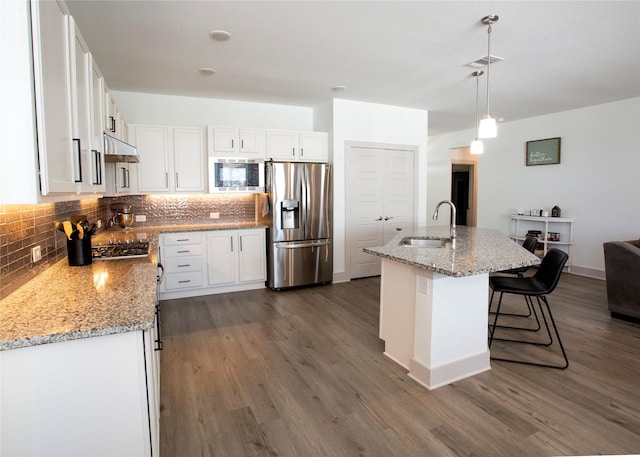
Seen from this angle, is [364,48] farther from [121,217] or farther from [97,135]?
[121,217]

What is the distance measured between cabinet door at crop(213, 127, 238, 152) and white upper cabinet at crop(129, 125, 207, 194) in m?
0.18

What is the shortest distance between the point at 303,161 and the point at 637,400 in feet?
13.5

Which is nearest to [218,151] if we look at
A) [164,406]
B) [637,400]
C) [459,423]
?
[164,406]

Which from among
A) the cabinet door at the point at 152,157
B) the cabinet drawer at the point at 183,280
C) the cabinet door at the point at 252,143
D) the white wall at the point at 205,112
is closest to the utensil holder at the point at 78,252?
the cabinet drawer at the point at 183,280

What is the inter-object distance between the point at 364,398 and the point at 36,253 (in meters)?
2.18

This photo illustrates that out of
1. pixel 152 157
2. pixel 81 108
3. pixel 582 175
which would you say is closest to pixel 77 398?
pixel 81 108

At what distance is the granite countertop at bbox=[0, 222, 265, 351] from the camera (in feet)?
4.24

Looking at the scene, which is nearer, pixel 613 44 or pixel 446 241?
pixel 613 44

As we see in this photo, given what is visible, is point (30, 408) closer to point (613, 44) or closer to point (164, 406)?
point (164, 406)

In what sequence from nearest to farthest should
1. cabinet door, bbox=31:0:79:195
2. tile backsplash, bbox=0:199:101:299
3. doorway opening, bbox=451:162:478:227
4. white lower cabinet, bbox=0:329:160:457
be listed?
white lower cabinet, bbox=0:329:160:457, cabinet door, bbox=31:0:79:195, tile backsplash, bbox=0:199:101:299, doorway opening, bbox=451:162:478:227

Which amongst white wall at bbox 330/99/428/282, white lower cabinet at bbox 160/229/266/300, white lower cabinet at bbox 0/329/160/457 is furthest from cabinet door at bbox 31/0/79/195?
white wall at bbox 330/99/428/282

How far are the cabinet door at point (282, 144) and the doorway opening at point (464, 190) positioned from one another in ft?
17.8

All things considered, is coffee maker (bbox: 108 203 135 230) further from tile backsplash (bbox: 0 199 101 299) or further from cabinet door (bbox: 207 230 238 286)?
tile backsplash (bbox: 0 199 101 299)

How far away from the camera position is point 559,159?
5910mm
